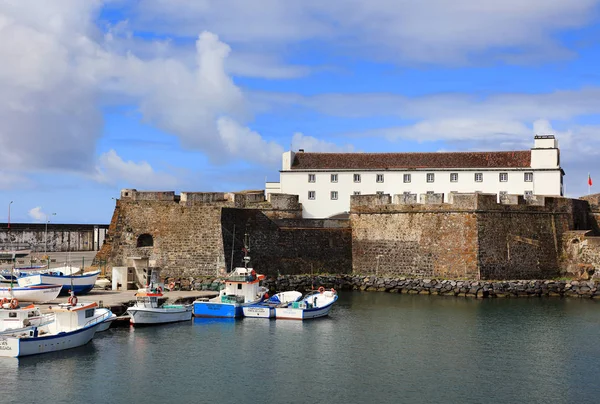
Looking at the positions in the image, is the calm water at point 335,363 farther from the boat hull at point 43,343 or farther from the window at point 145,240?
the window at point 145,240

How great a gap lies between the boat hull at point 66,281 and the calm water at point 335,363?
15.0 feet

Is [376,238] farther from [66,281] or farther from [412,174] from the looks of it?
[66,281]

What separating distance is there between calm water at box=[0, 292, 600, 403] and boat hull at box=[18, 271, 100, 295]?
4.57 meters

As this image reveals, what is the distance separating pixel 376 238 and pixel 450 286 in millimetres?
4853

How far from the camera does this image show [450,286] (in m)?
31.7

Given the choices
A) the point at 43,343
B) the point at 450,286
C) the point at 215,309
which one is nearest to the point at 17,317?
the point at 43,343

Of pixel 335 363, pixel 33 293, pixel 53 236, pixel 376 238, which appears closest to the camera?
pixel 335 363

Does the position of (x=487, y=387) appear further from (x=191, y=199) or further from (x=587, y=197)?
(x=587, y=197)

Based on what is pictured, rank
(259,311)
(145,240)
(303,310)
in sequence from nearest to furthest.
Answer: (303,310)
(259,311)
(145,240)

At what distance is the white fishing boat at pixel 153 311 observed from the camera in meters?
24.2

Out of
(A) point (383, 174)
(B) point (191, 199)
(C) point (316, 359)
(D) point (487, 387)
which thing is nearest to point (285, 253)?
(B) point (191, 199)

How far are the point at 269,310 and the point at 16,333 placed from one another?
30.7 ft

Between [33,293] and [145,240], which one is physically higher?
[145,240]

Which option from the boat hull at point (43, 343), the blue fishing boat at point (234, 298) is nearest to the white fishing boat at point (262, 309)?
the blue fishing boat at point (234, 298)
